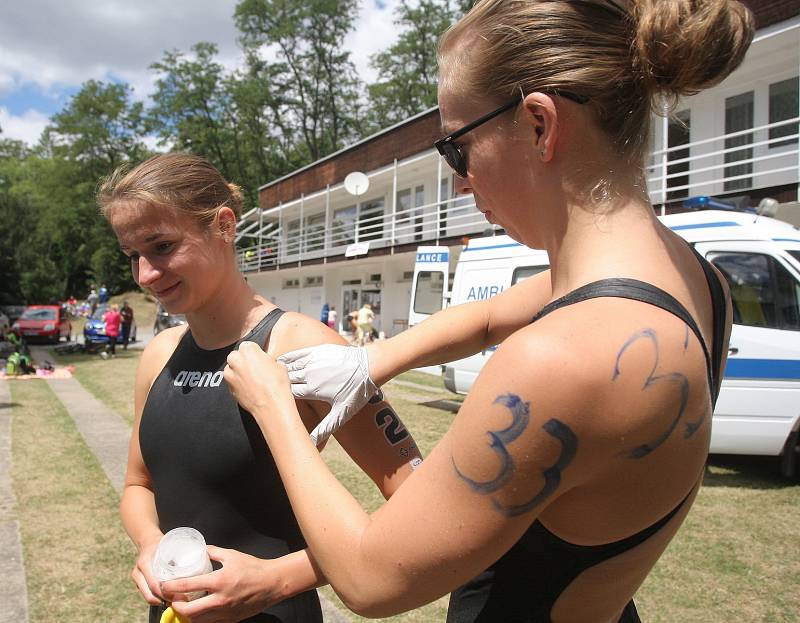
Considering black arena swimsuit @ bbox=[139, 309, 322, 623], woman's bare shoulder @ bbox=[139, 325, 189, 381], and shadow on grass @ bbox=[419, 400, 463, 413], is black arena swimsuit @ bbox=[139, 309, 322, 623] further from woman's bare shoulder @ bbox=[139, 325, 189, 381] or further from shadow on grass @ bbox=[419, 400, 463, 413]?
shadow on grass @ bbox=[419, 400, 463, 413]

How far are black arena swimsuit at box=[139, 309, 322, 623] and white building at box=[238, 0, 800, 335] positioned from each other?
117 centimetres

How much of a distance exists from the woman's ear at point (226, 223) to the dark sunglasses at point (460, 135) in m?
0.91

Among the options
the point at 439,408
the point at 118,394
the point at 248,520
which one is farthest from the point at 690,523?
the point at 118,394

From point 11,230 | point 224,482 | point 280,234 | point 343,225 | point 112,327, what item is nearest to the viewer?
point 224,482

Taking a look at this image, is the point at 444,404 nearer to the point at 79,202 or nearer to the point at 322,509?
the point at 322,509

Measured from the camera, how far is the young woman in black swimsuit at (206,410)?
160 centimetres

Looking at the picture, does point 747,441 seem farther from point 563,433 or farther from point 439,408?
point 563,433

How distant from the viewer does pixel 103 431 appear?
329 inches

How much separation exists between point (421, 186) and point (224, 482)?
78.3ft

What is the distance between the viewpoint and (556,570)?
3.27ft

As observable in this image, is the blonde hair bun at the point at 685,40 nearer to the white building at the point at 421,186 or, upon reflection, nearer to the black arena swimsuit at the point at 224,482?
the white building at the point at 421,186

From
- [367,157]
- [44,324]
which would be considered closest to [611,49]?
[367,157]

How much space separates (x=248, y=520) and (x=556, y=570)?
92cm

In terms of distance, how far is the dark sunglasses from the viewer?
958 mm
